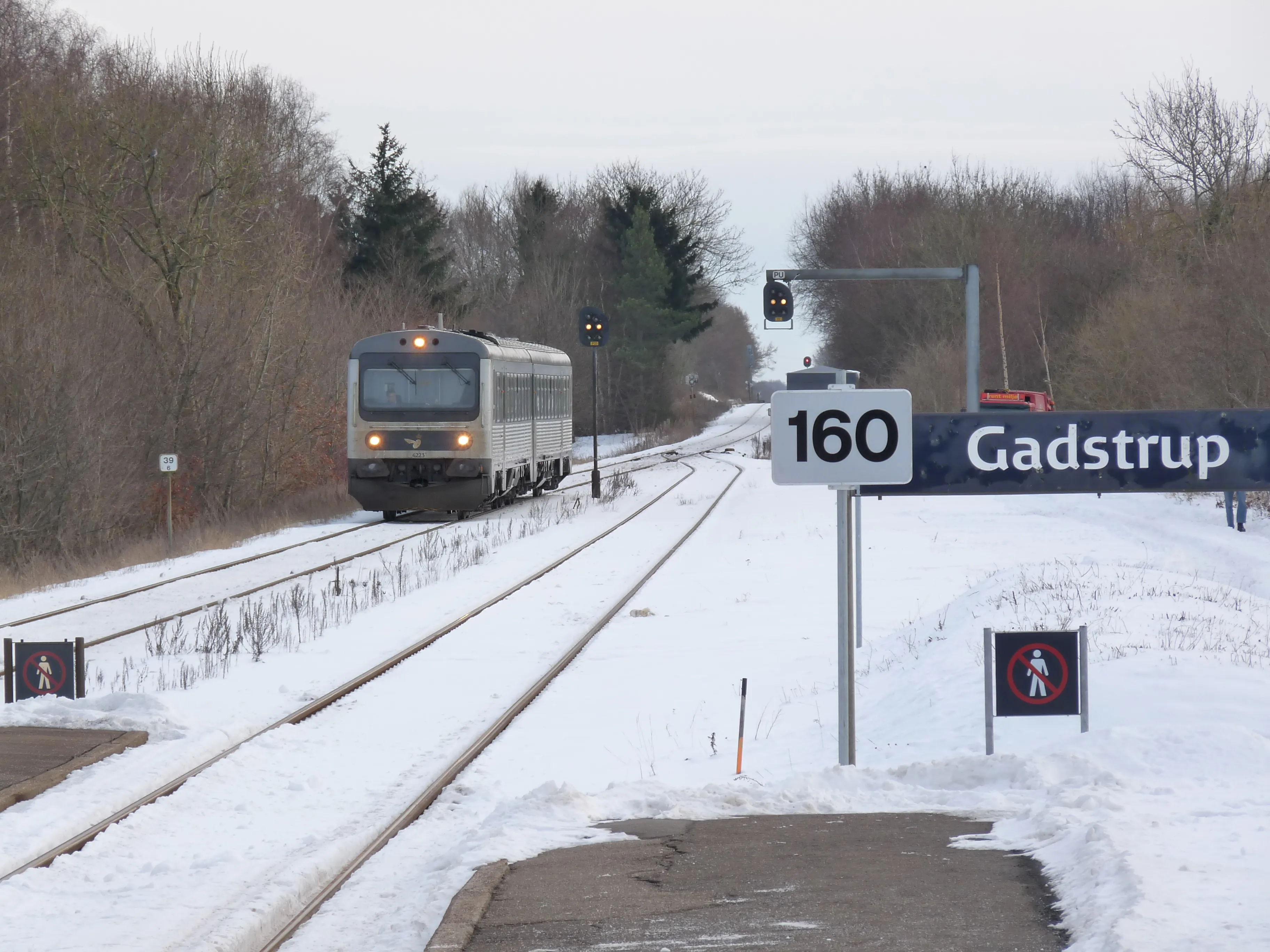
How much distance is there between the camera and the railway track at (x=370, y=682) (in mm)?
7402

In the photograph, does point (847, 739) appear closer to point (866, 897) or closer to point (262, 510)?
point (866, 897)

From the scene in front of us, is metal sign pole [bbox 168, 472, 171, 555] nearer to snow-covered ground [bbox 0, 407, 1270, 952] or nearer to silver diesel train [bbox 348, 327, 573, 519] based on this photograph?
silver diesel train [bbox 348, 327, 573, 519]

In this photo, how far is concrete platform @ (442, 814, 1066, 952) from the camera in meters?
5.51

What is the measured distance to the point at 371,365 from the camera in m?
28.3

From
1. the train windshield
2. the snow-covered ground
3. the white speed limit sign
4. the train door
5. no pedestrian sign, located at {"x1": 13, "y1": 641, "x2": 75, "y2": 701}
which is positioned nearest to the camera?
the snow-covered ground

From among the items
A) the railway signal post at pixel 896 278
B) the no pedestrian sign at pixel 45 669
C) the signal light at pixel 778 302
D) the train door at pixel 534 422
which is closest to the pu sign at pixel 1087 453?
the no pedestrian sign at pixel 45 669

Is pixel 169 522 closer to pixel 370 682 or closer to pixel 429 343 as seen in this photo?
pixel 429 343

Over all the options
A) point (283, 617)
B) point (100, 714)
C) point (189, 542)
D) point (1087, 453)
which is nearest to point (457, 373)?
point (189, 542)

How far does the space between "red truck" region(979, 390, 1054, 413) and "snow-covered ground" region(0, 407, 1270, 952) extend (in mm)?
15968

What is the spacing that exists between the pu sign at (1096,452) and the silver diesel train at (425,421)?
18556 mm

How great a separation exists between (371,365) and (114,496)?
517 centimetres

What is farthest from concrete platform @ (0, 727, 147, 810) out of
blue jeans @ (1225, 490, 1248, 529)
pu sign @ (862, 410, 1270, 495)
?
blue jeans @ (1225, 490, 1248, 529)

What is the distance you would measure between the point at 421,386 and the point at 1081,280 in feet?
123

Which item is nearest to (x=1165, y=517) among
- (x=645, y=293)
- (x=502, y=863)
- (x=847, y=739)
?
(x=847, y=739)
